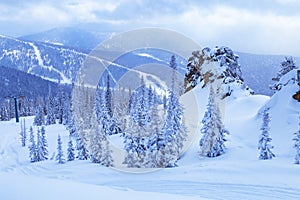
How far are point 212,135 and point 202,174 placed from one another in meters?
9.71

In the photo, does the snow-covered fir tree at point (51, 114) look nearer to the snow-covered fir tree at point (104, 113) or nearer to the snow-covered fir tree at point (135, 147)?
the snow-covered fir tree at point (104, 113)

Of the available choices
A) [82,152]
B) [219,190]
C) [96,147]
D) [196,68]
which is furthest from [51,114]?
[219,190]

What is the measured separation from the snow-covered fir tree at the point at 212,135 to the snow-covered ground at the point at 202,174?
0.78m

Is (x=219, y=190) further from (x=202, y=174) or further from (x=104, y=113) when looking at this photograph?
(x=104, y=113)

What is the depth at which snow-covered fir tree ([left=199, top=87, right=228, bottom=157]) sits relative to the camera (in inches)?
1011

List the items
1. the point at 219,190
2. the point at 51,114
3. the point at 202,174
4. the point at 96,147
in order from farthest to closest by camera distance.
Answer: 1. the point at 51,114
2. the point at 96,147
3. the point at 202,174
4. the point at 219,190

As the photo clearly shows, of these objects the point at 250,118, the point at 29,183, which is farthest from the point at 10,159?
the point at 29,183

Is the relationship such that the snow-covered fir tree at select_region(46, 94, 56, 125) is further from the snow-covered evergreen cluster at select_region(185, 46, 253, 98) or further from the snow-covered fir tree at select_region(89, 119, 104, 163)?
the snow-covered fir tree at select_region(89, 119, 104, 163)

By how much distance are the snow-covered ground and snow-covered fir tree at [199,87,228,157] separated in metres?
0.78

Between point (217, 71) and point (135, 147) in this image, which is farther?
point (217, 71)

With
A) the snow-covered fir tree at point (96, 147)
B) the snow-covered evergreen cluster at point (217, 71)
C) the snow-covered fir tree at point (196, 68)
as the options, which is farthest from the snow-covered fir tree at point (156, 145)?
the snow-covered fir tree at point (196, 68)

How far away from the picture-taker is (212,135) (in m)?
26.3

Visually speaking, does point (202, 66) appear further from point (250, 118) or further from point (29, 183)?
point (29, 183)

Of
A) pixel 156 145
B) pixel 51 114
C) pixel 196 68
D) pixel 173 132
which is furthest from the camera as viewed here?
pixel 51 114
